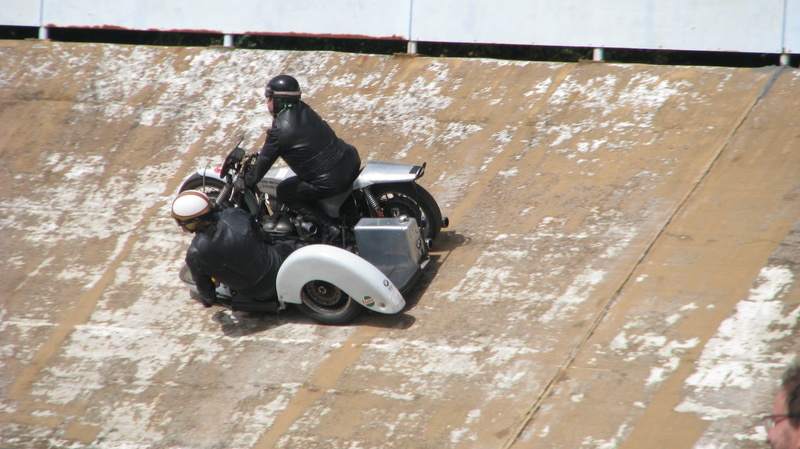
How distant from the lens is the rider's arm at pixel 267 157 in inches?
250

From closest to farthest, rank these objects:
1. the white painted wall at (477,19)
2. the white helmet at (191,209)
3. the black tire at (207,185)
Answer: the white helmet at (191,209) < the black tire at (207,185) < the white painted wall at (477,19)

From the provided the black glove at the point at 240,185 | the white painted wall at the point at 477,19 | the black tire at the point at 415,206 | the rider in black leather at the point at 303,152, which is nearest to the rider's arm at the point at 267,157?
the rider in black leather at the point at 303,152

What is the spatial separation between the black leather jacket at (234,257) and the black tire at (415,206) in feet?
3.19

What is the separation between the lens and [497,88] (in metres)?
9.23

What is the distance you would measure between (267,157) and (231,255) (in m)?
0.85

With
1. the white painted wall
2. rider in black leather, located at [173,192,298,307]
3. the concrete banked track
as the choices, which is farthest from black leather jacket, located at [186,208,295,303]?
the white painted wall

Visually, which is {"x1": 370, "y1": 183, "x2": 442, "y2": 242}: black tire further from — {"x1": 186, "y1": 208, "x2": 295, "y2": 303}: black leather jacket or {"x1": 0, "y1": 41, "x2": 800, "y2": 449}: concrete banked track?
{"x1": 186, "y1": 208, "x2": 295, "y2": 303}: black leather jacket

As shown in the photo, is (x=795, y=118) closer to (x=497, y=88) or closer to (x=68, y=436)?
(x=497, y=88)

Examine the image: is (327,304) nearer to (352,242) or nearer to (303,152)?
(352,242)

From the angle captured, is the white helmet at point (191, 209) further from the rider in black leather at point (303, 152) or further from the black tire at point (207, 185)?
the black tire at point (207, 185)

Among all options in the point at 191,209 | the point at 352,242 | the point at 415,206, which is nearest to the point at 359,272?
the point at 352,242

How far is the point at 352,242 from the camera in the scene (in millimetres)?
6590

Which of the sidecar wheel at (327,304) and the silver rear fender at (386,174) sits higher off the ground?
the silver rear fender at (386,174)

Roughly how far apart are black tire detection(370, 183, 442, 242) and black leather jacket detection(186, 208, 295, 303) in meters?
0.97
